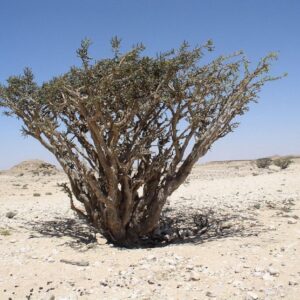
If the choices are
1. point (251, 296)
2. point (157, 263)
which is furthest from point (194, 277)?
point (251, 296)

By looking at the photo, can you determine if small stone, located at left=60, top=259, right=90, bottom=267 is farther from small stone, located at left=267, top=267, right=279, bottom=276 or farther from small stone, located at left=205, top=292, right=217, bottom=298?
small stone, located at left=267, top=267, right=279, bottom=276

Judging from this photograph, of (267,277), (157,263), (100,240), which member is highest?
(100,240)

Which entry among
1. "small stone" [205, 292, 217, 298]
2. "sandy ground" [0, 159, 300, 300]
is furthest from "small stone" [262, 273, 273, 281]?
"small stone" [205, 292, 217, 298]

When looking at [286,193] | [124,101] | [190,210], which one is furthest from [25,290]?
[286,193]

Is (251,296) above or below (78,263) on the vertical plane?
below

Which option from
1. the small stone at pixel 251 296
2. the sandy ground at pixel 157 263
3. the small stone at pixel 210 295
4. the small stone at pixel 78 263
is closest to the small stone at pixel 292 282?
the sandy ground at pixel 157 263

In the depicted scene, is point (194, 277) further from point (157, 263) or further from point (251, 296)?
point (251, 296)

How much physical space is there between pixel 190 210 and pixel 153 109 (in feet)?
19.7

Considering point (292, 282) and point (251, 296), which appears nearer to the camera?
point (251, 296)

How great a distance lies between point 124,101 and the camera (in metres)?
11.3

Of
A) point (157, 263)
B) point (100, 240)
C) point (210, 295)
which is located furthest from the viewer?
point (100, 240)

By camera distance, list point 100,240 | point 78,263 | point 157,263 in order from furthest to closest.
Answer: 1. point 100,240
2. point 78,263
3. point 157,263

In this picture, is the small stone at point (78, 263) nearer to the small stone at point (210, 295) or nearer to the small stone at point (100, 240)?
the small stone at point (100, 240)

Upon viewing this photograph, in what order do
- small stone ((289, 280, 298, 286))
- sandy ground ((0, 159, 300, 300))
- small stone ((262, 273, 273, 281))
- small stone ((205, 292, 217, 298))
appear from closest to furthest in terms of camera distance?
small stone ((205, 292, 217, 298)) → sandy ground ((0, 159, 300, 300)) → small stone ((289, 280, 298, 286)) → small stone ((262, 273, 273, 281))
